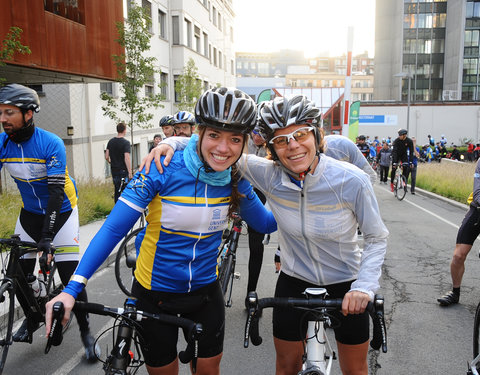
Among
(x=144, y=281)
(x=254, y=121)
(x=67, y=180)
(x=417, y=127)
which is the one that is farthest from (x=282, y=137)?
(x=417, y=127)

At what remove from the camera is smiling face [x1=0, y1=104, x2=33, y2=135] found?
11.6ft

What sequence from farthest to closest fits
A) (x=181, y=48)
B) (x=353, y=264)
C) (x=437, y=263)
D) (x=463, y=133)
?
(x=463, y=133) < (x=181, y=48) < (x=437, y=263) < (x=353, y=264)

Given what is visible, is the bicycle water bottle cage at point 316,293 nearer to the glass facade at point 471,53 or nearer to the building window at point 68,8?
the building window at point 68,8

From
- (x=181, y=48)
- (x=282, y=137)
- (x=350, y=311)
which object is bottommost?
(x=350, y=311)

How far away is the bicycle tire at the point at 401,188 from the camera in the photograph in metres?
14.6

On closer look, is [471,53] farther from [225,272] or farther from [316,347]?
[316,347]

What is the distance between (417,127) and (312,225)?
47.6 meters

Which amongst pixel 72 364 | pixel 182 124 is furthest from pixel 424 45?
pixel 72 364

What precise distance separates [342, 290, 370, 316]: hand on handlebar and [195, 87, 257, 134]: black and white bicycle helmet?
1.01 metres

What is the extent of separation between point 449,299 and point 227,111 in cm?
425

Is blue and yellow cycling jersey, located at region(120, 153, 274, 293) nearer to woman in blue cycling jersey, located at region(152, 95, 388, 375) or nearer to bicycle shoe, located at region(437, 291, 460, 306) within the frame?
woman in blue cycling jersey, located at region(152, 95, 388, 375)

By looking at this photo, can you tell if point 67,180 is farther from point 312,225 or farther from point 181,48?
point 181,48

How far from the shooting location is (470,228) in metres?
4.97

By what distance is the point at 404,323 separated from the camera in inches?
187
